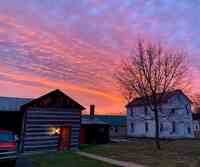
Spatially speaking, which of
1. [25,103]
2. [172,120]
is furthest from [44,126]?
[172,120]

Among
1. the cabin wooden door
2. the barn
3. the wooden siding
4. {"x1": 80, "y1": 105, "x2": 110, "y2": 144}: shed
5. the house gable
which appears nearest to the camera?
the wooden siding

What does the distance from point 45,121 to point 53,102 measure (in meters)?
2.23

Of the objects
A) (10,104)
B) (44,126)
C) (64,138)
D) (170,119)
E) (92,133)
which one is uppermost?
(10,104)

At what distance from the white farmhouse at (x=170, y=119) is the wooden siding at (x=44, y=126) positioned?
21572 mm

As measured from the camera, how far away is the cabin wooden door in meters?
25.9

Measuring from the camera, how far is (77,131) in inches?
1057

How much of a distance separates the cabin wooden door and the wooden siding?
42 cm

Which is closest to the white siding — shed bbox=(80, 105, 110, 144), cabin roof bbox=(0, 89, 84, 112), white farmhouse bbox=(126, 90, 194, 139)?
white farmhouse bbox=(126, 90, 194, 139)

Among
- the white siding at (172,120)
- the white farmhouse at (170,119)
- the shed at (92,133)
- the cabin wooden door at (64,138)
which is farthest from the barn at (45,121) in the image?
the white siding at (172,120)

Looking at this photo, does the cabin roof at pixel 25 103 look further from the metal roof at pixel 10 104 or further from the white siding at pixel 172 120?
the white siding at pixel 172 120

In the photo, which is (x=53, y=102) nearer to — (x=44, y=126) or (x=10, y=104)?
(x=44, y=126)

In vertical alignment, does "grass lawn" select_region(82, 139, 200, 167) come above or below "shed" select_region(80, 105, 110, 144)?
below

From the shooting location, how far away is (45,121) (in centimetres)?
2481

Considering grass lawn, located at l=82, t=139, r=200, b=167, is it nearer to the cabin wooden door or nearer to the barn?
the cabin wooden door
